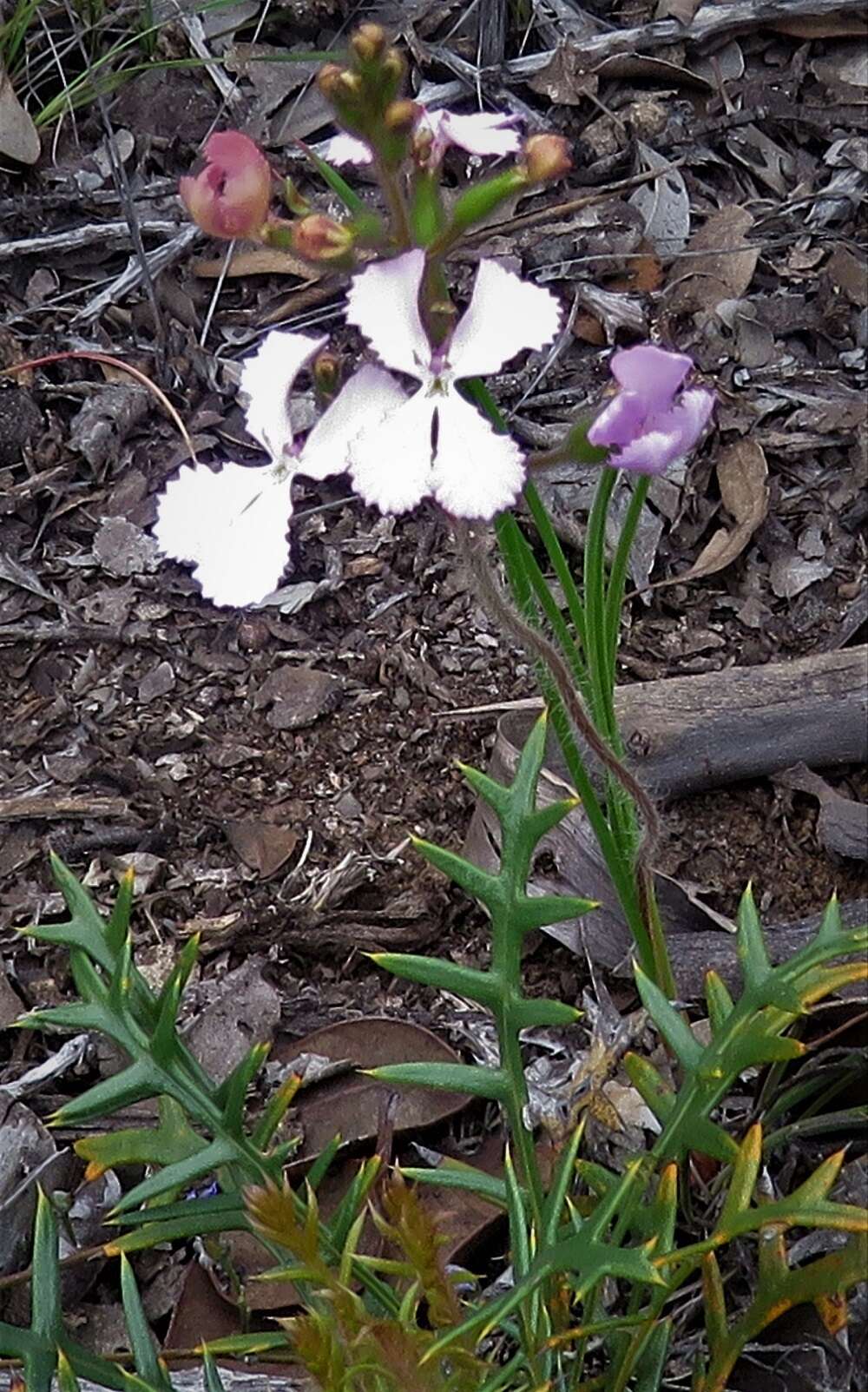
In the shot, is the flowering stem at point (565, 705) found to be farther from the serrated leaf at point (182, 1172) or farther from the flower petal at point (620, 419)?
the serrated leaf at point (182, 1172)

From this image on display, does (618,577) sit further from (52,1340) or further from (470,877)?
(52,1340)

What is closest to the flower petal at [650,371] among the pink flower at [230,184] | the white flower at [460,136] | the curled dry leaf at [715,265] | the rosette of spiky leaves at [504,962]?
the white flower at [460,136]

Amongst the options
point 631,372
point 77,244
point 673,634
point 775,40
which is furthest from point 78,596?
point 775,40

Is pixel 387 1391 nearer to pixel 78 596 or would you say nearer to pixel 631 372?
pixel 631 372

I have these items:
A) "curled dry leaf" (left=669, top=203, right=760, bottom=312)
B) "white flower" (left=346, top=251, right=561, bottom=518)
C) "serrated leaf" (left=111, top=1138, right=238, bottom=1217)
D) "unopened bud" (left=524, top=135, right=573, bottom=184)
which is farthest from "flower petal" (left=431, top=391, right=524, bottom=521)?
"curled dry leaf" (left=669, top=203, right=760, bottom=312)

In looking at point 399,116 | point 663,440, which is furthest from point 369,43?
point 663,440

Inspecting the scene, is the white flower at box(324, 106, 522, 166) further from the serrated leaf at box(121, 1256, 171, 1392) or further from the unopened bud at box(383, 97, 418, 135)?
the serrated leaf at box(121, 1256, 171, 1392)
